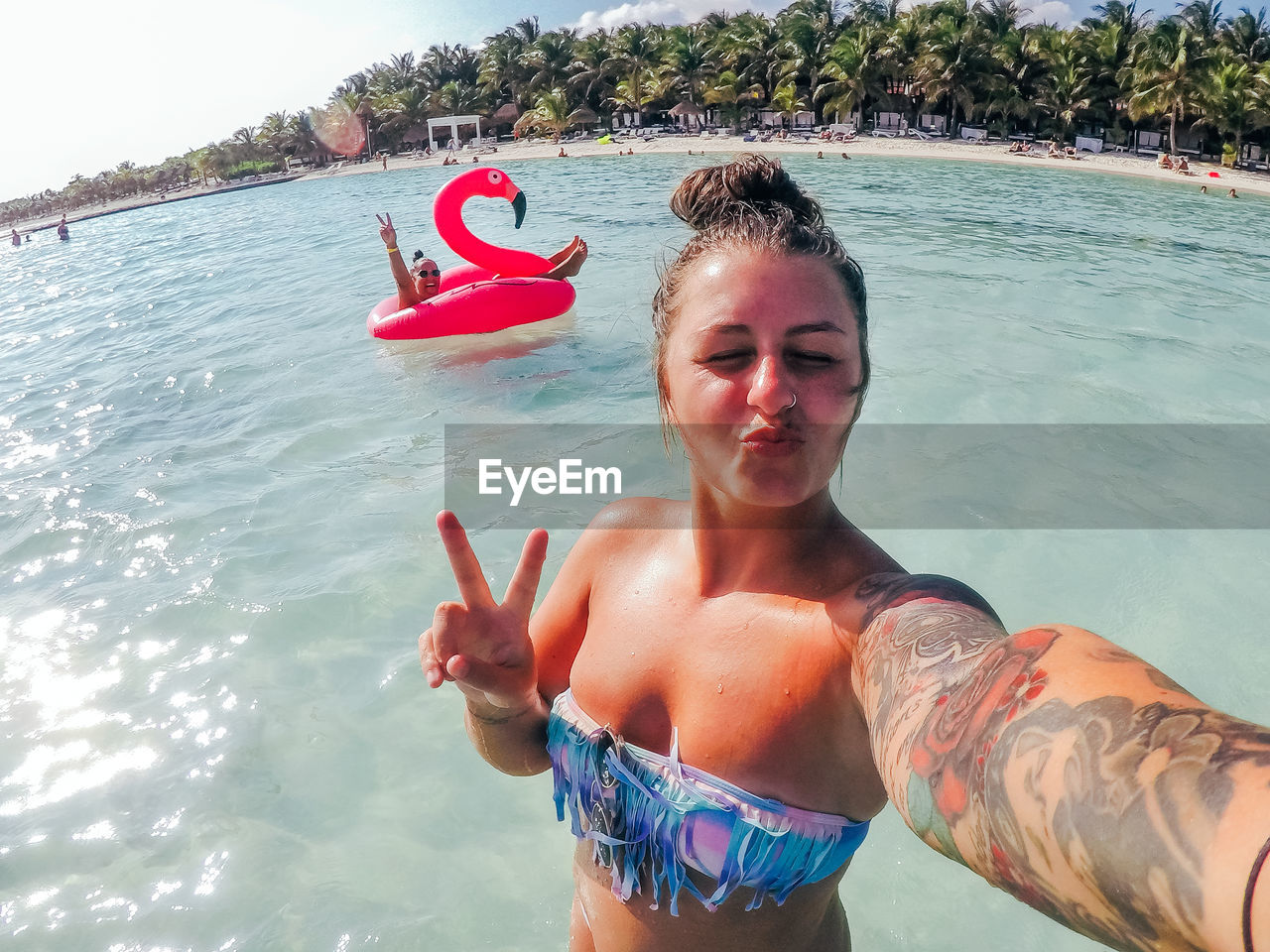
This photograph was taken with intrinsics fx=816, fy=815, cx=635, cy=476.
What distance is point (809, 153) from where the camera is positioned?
2766 cm

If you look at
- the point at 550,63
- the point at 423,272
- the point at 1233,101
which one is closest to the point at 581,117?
the point at 550,63

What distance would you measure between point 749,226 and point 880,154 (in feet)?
93.6

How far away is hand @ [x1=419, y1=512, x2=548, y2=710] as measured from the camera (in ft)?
4.38

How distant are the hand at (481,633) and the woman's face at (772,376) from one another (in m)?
0.37

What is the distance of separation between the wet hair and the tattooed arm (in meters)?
0.53

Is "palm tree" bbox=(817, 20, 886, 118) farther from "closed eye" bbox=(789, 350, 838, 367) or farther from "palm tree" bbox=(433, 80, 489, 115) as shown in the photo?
"closed eye" bbox=(789, 350, 838, 367)

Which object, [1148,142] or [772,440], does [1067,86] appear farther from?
[772,440]

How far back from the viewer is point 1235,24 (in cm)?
2786

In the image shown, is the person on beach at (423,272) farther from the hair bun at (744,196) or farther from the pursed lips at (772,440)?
the pursed lips at (772,440)

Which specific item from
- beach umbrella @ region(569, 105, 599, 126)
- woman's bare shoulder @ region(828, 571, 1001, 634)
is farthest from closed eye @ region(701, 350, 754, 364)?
beach umbrella @ region(569, 105, 599, 126)

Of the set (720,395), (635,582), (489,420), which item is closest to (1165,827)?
(720,395)

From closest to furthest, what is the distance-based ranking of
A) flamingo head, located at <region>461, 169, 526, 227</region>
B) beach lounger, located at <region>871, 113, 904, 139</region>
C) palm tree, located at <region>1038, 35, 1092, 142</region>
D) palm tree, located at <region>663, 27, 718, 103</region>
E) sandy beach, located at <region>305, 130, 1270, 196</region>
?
flamingo head, located at <region>461, 169, 526, 227</region>, sandy beach, located at <region>305, 130, 1270, 196</region>, palm tree, located at <region>1038, 35, 1092, 142</region>, beach lounger, located at <region>871, 113, 904, 139</region>, palm tree, located at <region>663, 27, 718, 103</region>

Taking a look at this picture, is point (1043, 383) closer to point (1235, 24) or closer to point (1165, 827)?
point (1165, 827)

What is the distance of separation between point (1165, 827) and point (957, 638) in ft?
1.24
